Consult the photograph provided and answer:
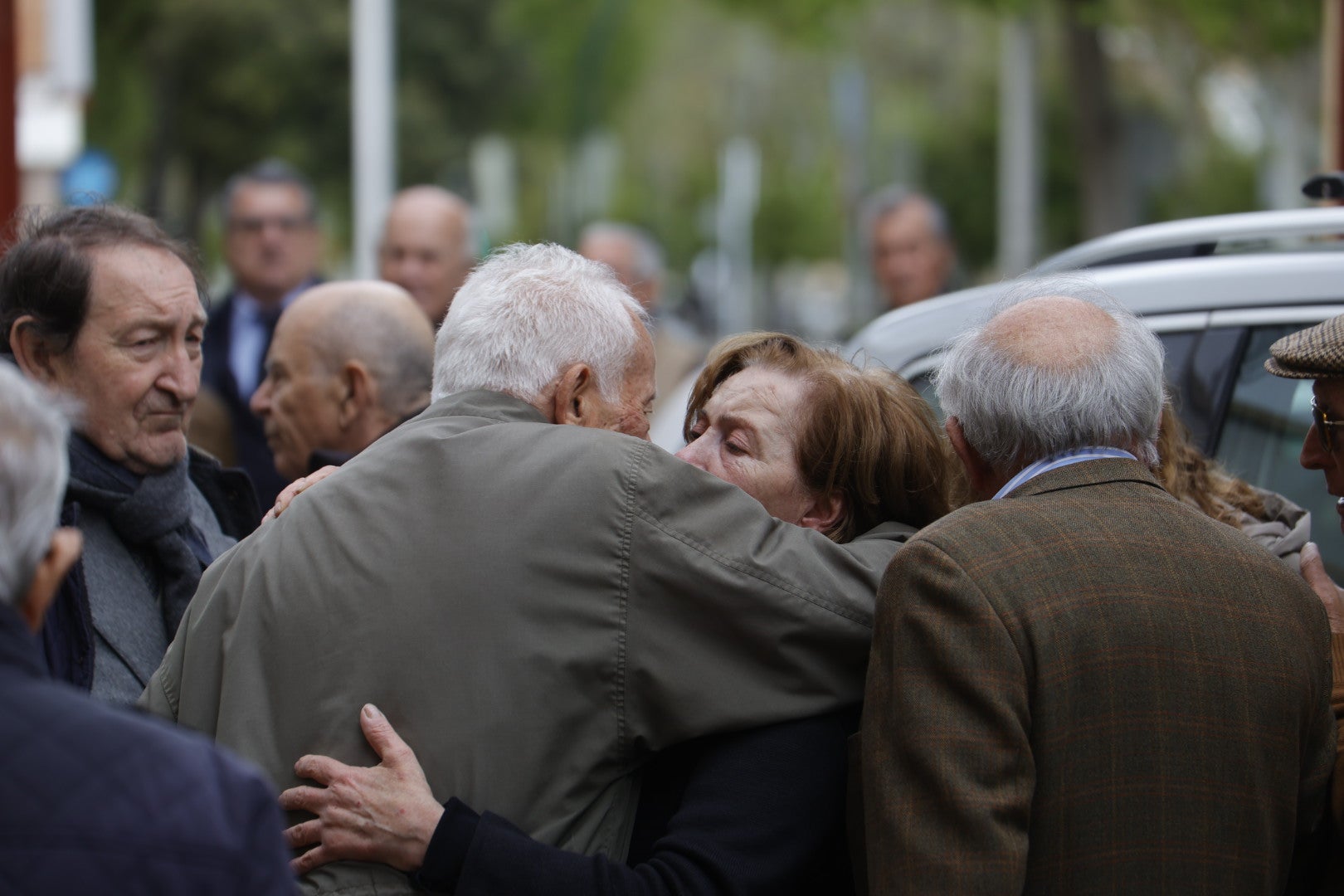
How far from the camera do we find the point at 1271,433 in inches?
140

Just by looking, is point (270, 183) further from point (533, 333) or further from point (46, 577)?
point (46, 577)

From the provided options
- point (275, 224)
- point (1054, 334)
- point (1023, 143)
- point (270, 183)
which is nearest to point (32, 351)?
point (1054, 334)

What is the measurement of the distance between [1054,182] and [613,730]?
28621 mm

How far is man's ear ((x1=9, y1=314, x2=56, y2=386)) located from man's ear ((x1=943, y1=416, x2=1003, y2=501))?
1.75 meters

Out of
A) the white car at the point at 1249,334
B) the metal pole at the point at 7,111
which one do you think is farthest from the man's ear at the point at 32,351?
the metal pole at the point at 7,111

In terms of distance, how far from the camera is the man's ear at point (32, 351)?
311 cm

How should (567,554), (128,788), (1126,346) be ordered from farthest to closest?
(1126,346) < (567,554) < (128,788)

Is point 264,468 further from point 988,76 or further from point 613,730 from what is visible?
point 988,76

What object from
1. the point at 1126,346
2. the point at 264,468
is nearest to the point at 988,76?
the point at 264,468

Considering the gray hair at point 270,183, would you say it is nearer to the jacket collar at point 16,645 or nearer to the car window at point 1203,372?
the car window at point 1203,372

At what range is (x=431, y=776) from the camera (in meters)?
2.38

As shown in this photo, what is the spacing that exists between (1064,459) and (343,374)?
2.13m

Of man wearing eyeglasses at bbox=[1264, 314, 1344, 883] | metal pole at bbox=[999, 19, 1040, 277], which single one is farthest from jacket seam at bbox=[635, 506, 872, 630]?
metal pole at bbox=[999, 19, 1040, 277]

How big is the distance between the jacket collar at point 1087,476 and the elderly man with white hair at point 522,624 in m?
0.34
